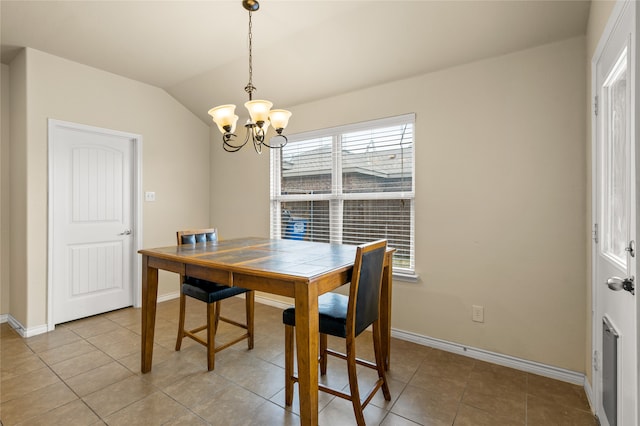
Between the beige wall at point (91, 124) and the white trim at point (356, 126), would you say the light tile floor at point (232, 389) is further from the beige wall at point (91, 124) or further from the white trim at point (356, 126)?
the white trim at point (356, 126)

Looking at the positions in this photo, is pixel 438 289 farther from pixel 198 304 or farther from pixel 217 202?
pixel 217 202

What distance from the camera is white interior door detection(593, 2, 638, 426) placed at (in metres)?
1.17

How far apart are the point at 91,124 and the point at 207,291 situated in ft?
8.01

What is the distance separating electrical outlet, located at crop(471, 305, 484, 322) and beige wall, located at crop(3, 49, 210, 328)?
11.5ft

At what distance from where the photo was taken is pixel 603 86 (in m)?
1.70

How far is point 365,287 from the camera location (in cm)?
172

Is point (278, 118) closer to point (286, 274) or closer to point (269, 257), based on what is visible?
point (269, 257)

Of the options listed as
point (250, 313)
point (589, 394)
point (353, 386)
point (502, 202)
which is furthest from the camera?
point (250, 313)

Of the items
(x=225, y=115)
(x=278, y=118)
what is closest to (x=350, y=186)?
(x=278, y=118)

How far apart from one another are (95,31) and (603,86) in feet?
12.4

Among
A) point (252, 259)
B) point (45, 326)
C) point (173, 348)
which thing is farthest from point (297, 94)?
point (45, 326)

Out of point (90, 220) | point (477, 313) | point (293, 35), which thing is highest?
point (293, 35)

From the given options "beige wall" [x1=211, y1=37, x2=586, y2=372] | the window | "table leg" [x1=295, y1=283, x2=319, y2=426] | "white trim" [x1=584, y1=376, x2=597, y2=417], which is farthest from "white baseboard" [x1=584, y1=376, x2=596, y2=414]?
"table leg" [x1=295, y1=283, x2=319, y2=426]

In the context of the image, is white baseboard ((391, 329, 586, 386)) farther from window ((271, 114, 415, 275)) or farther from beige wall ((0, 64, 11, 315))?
beige wall ((0, 64, 11, 315))
